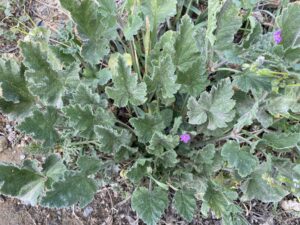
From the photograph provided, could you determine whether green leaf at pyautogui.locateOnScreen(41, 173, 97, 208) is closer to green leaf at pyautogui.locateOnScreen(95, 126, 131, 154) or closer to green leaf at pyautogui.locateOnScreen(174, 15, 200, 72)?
green leaf at pyautogui.locateOnScreen(95, 126, 131, 154)

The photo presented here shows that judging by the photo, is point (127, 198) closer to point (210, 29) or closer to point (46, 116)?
point (46, 116)

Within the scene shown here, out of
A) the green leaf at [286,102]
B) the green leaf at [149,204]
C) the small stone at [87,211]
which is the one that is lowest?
the small stone at [87,211]

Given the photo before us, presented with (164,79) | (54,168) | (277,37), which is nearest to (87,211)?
(54,168)

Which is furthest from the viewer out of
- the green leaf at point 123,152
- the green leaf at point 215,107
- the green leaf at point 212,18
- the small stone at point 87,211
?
the small stone at point 87,211

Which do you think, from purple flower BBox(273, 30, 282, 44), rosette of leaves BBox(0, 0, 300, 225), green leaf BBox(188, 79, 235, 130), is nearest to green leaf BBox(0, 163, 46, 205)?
rosette of leaves BBox(0, 0, 300, 225)

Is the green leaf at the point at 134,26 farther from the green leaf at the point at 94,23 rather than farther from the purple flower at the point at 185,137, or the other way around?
the purple flower at the point at 185,137

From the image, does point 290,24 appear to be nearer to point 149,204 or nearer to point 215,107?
point 215,107

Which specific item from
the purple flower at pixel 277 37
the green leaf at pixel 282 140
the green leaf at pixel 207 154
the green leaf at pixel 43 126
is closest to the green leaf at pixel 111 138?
the green leaf at pixel 43 126
